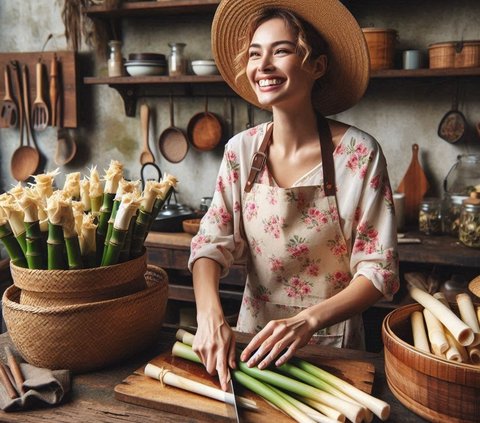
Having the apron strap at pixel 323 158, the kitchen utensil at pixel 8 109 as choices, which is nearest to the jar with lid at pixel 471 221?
the apron strap at pixel 323 158

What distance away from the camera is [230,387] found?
1.10 m

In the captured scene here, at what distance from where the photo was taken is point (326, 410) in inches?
39.6

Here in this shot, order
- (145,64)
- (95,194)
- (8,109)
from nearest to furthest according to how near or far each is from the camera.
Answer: (95,194) → (145,64) → (8,109)

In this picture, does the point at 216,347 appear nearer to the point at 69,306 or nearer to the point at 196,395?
the point at 196,395

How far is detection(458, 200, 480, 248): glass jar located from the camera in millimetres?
2637

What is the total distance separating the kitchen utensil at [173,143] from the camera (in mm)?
3639

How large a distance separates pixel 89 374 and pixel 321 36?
117 centimetres

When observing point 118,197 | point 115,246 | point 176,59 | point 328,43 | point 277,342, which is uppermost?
point 176,59

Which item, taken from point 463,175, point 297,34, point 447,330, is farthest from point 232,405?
point 463,175

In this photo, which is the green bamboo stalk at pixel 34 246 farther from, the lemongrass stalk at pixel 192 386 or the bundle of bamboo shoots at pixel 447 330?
the bundle of bamboo shoots at pixel 447 330

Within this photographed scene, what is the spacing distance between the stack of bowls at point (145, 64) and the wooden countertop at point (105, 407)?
2.42 meters

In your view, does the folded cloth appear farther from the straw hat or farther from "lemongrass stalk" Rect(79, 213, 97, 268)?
the straw hat

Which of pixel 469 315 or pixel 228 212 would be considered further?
pixel 228 212

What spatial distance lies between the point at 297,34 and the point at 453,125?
6.21 feet
